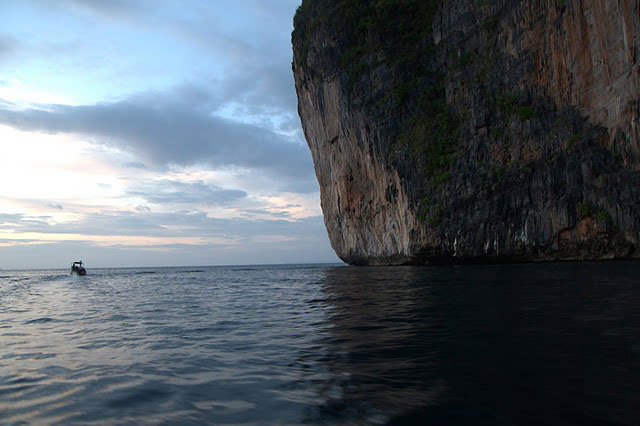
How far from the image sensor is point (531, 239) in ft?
104

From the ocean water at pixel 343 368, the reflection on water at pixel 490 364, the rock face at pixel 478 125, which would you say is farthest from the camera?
the rock face at pixel 478 125

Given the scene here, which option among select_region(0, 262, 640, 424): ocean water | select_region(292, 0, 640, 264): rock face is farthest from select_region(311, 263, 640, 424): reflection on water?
select_region(292, 0, 640, 264): rock face

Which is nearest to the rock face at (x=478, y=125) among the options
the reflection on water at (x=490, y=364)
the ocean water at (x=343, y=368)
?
the ocean water at (x=343, y=368)

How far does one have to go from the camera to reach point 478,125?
120 ft

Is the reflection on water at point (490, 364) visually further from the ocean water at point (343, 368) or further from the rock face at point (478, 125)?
the rock face at point (478, 125)

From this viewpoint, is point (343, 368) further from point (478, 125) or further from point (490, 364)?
point (478, 125)

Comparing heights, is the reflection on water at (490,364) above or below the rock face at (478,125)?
below

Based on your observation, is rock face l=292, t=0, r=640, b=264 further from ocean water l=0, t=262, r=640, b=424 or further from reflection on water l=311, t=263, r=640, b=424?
reflection on water l=311, t=263, r=640, b=424

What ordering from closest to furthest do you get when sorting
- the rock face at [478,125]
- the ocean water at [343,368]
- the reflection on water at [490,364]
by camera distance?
the reflection on water at [490,364] < the ocean water at [343,368] < the rock face at [478,125]

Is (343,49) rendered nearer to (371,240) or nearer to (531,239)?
(371,240)

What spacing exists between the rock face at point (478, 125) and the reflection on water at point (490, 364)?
24728 mm

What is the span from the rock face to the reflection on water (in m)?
24.7

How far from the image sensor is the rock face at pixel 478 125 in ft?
93.5

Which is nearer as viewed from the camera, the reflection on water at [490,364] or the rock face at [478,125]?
the reflection on water at [490,364]
